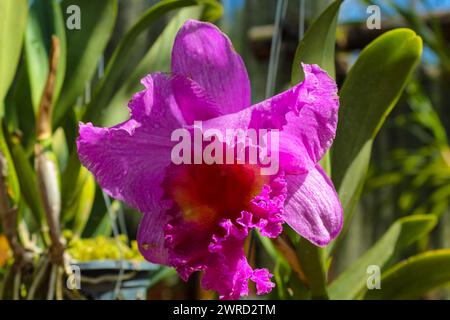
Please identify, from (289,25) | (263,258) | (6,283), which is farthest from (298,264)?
(289,25)

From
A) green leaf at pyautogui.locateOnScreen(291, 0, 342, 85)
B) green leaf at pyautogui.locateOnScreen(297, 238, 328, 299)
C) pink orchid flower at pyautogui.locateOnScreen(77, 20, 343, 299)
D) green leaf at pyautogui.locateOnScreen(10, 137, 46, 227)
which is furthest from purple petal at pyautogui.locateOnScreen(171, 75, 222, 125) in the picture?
green leaf at pyautogui.locateOnScreen(10, 137, 46, 227)

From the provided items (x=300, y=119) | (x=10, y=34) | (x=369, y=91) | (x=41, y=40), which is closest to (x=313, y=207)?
(x=300, y=119)

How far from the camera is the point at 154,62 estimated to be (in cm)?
84

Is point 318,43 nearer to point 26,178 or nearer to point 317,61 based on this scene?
point 317,61

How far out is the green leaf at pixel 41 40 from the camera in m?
0.82

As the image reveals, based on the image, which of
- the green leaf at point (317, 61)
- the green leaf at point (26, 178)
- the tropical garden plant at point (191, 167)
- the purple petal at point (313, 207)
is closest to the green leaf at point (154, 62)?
the tropical garden plant at point (191, 167)

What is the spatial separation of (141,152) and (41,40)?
1.48ft

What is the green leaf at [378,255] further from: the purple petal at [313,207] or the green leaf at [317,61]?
the purple petal at [313,207]

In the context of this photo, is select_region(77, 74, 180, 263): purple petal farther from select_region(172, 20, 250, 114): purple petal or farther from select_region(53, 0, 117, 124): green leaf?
select_region(53, 0, 117, 124): green leaf

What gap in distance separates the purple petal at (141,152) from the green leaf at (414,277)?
1.08ft

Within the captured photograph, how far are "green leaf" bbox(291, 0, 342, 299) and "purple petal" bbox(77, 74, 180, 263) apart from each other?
0.14 metres

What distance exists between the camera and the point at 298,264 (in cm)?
66
